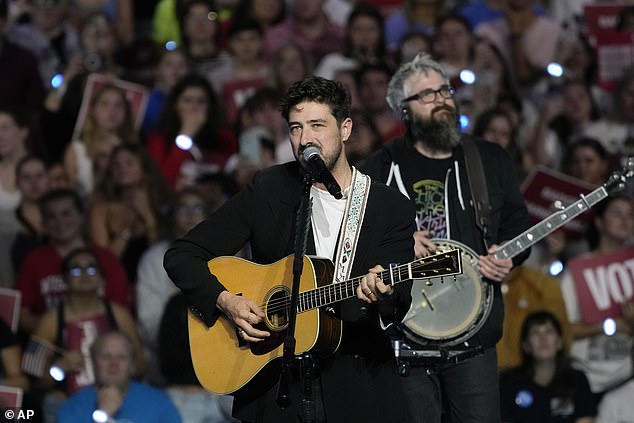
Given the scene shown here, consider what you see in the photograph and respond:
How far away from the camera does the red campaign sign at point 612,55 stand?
36.9 ft

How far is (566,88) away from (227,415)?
4354 mm

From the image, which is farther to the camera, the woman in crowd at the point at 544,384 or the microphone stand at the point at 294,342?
the woman in crowd at the point at 544,384

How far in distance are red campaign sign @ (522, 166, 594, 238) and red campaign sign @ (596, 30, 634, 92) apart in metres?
1.65

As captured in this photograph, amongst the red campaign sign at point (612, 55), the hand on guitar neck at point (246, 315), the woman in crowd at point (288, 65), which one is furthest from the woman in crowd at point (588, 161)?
the hand on guitar neck at point (246, 315)

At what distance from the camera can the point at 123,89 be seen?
37.1 feet

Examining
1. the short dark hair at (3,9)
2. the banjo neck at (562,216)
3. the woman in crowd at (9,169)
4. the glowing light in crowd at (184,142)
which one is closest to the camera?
the banjo neck at (562,216)

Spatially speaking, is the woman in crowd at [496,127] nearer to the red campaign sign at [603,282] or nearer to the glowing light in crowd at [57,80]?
the red campaign sign at [603,282]

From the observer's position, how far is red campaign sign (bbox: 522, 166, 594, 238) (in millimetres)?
10074

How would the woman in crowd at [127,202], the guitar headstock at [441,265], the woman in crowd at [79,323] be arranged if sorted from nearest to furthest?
1. the guitar headstock at [441,265]
2. the woman in crowd at [79,323]
3. the woman in crowd at [127,202]

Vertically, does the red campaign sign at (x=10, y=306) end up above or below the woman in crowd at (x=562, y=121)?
below

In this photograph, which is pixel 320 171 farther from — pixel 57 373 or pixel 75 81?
pixel 75 81

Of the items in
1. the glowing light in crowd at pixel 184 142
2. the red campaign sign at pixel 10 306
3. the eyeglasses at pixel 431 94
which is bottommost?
the red campaign sign at pixel 10 306

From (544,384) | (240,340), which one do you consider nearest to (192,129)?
(544,384)

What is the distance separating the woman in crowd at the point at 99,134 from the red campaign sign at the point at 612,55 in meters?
4.15
